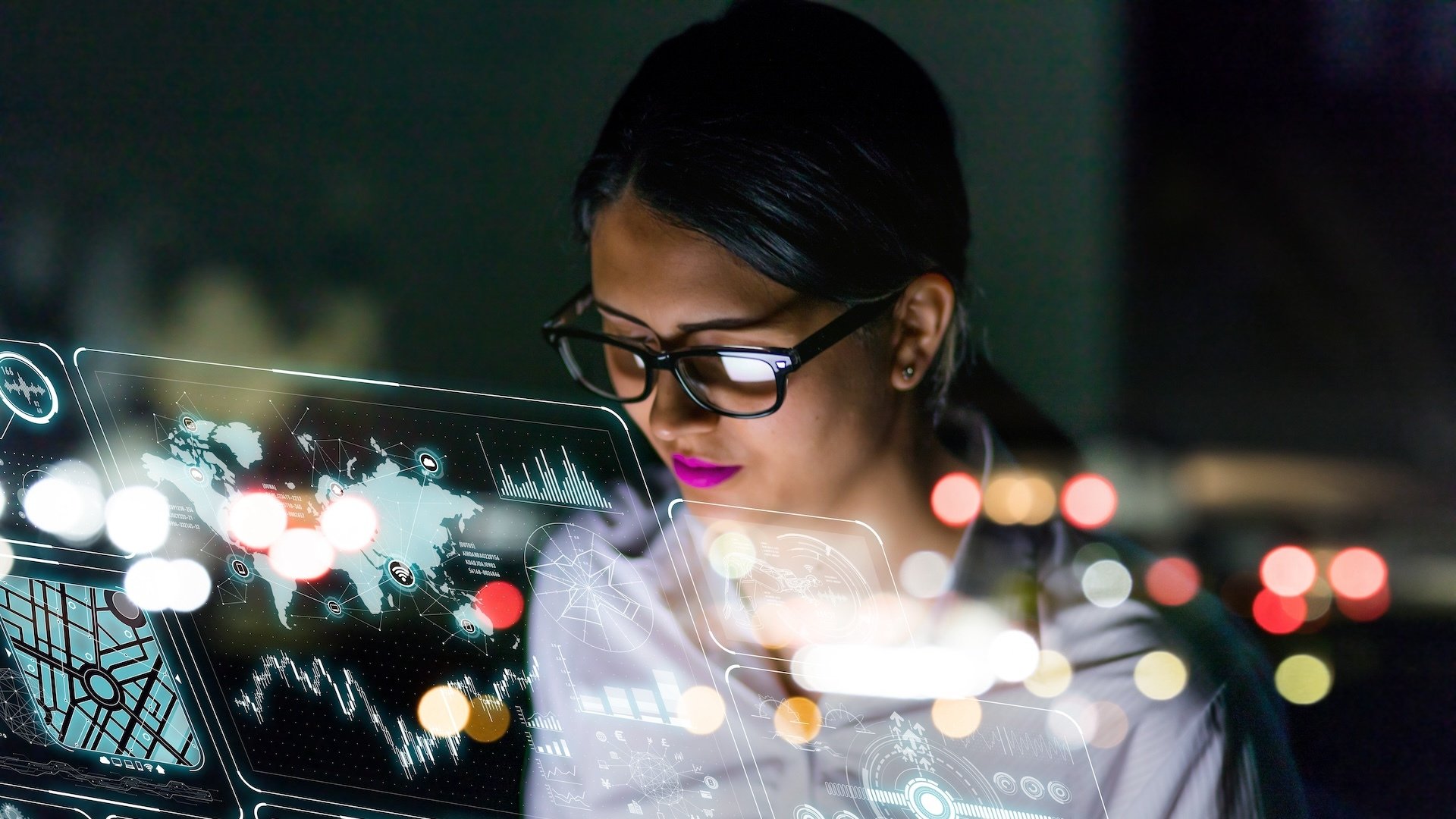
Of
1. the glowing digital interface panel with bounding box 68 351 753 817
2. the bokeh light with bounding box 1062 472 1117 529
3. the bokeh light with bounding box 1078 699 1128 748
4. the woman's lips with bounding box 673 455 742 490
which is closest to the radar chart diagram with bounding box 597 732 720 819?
the glowing digital interface panel with bounding box 68 351 753 817

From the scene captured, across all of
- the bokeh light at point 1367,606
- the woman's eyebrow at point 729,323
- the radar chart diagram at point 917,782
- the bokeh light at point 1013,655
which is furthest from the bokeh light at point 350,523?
the bokeh light at point 1367,606

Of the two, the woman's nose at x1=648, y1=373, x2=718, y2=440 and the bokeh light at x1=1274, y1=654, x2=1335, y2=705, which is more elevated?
the woman's nose at x1=648, y1=373, x2=718, y2=440

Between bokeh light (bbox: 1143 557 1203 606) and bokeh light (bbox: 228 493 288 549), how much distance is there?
1.02m

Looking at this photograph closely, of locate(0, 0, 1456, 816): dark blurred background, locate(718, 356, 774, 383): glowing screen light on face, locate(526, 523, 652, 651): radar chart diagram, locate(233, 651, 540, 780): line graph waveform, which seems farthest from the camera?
locate(233, 651, 540, 780): line graph waveform

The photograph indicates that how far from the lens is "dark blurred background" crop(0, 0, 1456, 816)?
3.10 feet

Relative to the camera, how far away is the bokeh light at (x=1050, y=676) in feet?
3.67

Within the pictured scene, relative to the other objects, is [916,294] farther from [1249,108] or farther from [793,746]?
[793,746]

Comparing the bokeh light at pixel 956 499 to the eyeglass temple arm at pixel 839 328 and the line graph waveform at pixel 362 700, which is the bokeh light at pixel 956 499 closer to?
the eyeglass temple arm at pixel 839 328

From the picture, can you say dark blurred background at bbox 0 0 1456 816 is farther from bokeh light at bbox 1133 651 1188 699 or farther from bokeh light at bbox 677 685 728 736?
bokeh light at bbox 677 685 728 736

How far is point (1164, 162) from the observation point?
965mm

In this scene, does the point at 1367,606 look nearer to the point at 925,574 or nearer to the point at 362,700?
the point at 925,574

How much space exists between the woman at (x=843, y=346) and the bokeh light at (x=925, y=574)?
0.04 feet

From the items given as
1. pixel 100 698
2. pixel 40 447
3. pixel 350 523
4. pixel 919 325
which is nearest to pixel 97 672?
pixel 100 698

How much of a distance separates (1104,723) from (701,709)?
45 cm
